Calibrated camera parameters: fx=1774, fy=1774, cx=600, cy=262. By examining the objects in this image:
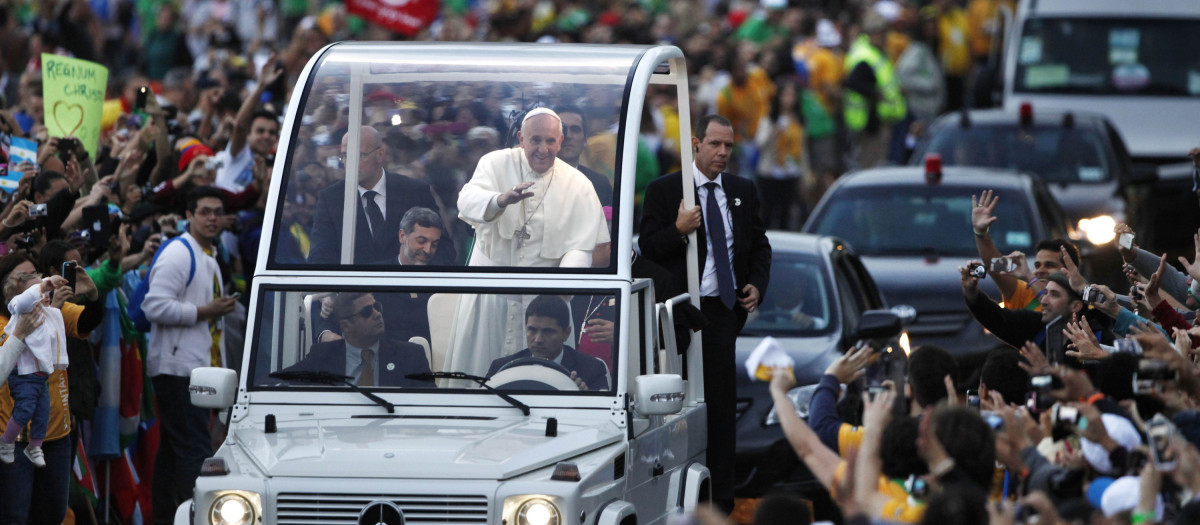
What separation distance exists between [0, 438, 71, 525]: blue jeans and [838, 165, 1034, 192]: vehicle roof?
765 centimetres

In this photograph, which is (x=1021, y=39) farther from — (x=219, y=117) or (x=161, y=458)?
(x=161, y=458)

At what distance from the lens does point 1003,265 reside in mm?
8609

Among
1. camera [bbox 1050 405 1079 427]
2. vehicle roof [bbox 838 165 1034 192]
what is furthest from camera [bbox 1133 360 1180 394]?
vehicle roof [bbox 838 165 1034 192]

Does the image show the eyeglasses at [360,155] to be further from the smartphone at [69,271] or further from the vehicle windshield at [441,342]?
the smartphone at [69,271]

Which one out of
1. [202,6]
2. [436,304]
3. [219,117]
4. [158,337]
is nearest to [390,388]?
[436,304]

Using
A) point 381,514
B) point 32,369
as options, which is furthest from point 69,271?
point 381,514

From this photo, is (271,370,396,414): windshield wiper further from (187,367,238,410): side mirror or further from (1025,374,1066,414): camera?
(1025,374,1066,414): camera

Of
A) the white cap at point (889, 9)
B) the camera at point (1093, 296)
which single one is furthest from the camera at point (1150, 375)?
the white cap at point (889, 9)

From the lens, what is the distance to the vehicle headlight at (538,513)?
21.5ft

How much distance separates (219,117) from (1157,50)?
10.8 meters

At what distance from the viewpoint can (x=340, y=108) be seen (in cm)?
813

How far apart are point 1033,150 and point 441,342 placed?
10677mm

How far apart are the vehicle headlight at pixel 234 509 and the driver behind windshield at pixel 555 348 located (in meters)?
1.25

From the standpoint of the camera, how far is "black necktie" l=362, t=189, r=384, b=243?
25.8ft
